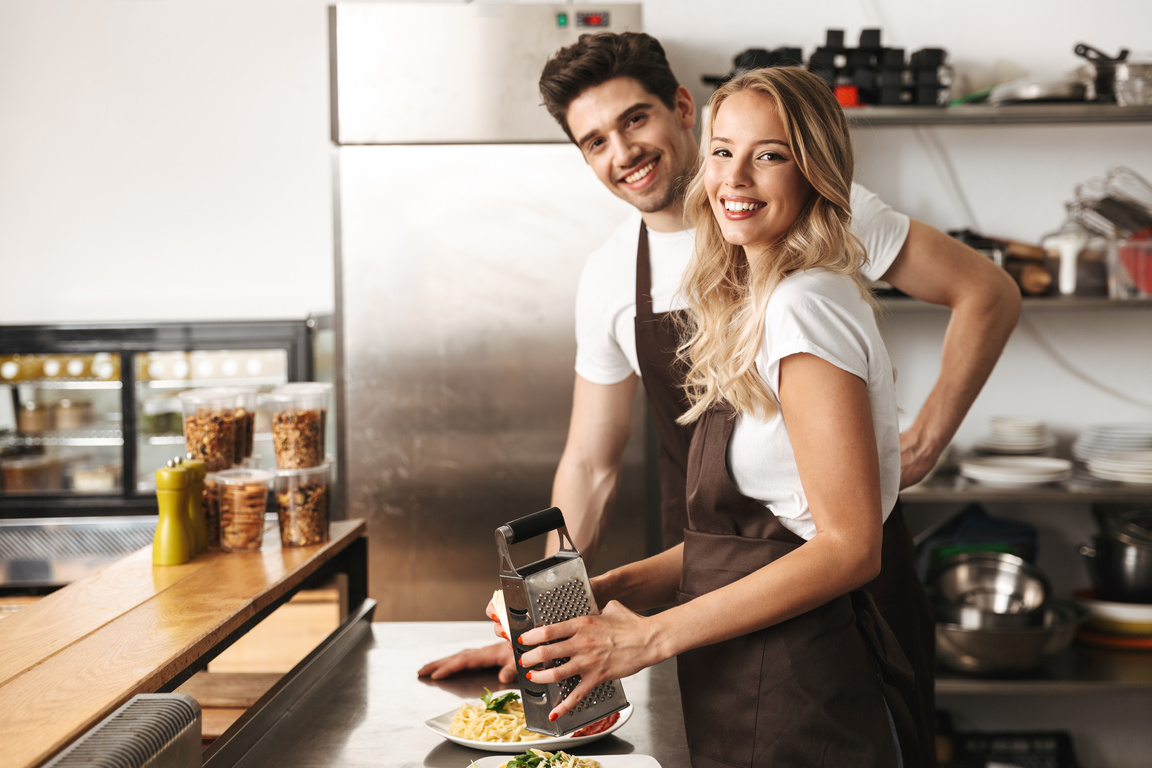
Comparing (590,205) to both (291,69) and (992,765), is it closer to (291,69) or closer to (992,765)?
(291,69)

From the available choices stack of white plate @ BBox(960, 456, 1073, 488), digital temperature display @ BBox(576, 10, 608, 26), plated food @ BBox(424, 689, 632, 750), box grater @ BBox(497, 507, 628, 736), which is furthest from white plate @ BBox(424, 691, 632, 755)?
digital temperature display @ BBox(576, 10, 608, 26)

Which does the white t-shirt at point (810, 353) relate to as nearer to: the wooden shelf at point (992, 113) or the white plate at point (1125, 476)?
the wooden shelf at point (992, 113)

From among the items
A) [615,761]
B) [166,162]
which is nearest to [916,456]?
[615,761]

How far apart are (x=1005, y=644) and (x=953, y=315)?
4.37 feet

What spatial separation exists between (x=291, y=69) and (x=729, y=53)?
1644 millimetres

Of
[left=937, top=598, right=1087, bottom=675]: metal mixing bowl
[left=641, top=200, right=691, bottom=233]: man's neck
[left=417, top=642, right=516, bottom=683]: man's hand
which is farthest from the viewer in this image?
[left=937, top=598, right=1087, bottom=675]: metal mixing bowl

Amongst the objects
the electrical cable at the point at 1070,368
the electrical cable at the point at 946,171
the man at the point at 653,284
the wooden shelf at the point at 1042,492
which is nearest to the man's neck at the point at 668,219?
the man at the point at 653,284

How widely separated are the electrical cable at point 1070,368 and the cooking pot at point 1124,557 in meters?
0.49

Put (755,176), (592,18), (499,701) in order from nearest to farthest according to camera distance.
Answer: (755,176) < (499,701) < (592,18)

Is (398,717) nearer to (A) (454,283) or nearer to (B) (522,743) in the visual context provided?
(B) (522,743)

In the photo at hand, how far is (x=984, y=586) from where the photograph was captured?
2.80 metres

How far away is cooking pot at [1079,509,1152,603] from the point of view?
2.80m

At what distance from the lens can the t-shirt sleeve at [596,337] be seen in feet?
6.13

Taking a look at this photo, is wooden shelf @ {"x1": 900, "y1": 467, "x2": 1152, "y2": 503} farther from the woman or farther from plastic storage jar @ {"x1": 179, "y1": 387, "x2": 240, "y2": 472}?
plastic storage jar @ {"x1": 179, "y1": 387, "x2": 240, "y2": 472}
